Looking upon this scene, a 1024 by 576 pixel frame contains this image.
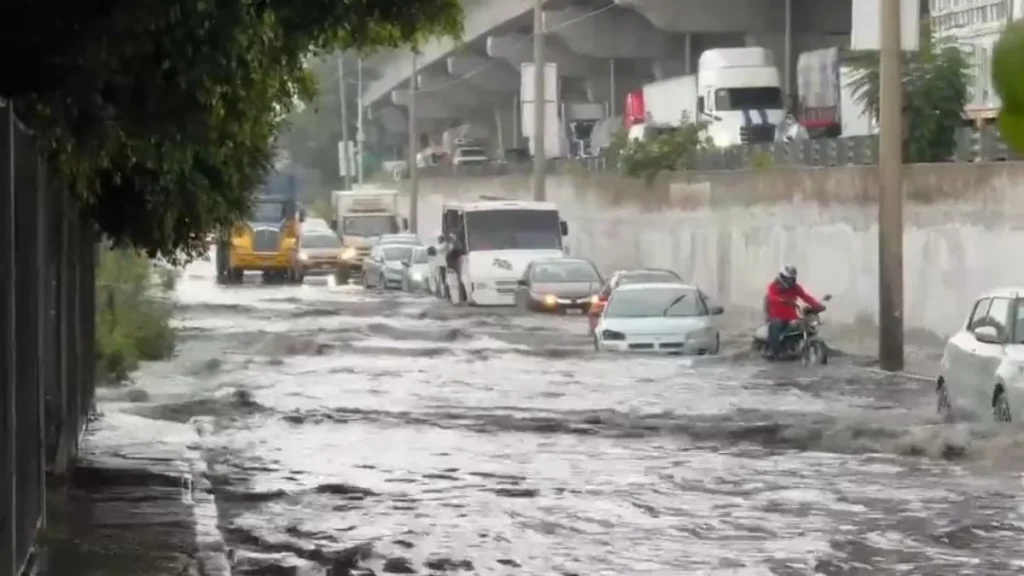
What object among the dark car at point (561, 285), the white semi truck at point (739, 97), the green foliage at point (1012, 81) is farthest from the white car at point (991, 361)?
the white semi truck at point (739, 97)

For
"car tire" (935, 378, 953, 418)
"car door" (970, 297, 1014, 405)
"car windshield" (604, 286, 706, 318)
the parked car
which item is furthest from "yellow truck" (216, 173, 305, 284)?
"car door" (970, 297, 1014, 405)

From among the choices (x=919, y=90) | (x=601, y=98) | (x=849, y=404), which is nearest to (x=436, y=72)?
(x=601, y=98)

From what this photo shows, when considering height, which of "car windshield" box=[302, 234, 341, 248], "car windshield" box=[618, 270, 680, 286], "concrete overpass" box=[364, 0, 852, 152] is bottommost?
"car windshield" box=[618, 270, 680, 286]

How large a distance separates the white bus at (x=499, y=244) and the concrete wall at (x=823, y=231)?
7.98 feet

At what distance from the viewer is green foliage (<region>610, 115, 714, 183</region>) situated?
46750mm

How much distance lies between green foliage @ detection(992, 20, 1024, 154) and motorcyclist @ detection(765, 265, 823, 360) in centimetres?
2557

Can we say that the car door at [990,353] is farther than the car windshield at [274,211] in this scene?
No

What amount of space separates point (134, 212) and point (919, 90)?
19.8 metres

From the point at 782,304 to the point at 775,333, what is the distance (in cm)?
69

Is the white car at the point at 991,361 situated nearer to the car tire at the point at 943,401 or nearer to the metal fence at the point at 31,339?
the car tire at the point at 943,401

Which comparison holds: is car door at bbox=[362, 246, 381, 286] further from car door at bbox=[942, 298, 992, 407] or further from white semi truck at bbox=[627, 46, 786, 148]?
car door at bbox=[942, 298, 992, 407]

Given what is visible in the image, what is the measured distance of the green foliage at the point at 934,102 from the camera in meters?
32.0

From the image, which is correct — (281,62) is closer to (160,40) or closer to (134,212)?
(160,40)

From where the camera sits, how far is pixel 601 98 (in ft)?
293
